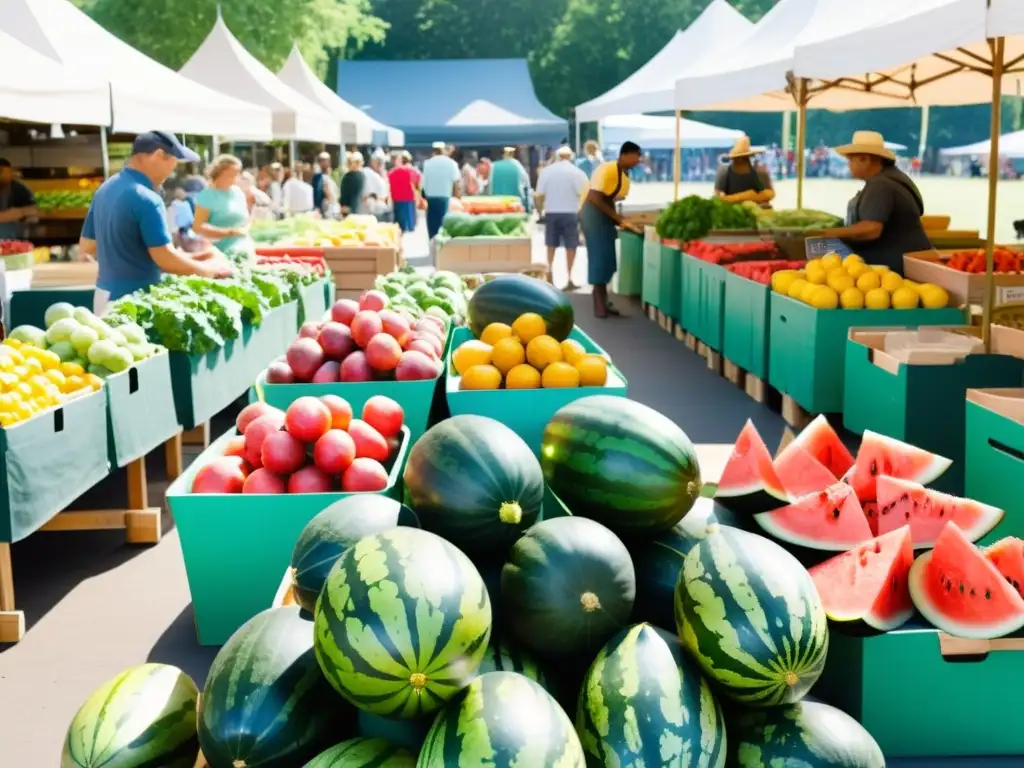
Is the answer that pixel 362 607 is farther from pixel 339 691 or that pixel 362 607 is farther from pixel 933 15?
pixel 933 15

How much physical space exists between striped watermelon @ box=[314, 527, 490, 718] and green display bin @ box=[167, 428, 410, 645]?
1.57 m

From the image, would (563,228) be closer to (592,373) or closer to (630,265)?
(630,265)

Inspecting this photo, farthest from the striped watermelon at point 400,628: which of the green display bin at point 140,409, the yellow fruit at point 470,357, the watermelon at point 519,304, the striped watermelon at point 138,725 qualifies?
the green display bin at point 140,409

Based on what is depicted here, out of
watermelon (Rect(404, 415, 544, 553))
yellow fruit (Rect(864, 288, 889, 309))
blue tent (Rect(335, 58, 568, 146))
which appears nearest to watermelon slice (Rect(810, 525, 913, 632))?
watermelon (Rect(404, 415, 544, 553))

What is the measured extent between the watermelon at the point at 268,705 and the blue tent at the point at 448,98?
37.9 metres

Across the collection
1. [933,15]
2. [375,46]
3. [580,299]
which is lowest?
[580,299]

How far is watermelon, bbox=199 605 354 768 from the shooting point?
2176 mm

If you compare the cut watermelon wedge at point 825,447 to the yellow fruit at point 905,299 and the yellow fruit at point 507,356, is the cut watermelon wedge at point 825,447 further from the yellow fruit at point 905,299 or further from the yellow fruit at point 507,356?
the yellow fruit at point 905,299

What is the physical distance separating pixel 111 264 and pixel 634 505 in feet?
18.2

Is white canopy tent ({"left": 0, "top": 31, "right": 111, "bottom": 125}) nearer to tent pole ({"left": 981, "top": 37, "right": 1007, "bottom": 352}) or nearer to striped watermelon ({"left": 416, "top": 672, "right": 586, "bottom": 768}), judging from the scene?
tent pole ({"left": 981, "top": 37, "right": 1007, "bottom": 352})

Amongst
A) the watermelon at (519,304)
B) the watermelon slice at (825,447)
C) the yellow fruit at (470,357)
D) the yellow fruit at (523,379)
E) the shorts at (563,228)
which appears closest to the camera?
the watermelon slice at (825,447)

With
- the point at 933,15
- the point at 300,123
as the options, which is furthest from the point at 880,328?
the point at 300,123

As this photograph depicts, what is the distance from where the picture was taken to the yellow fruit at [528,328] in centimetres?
498

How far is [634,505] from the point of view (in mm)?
2840
